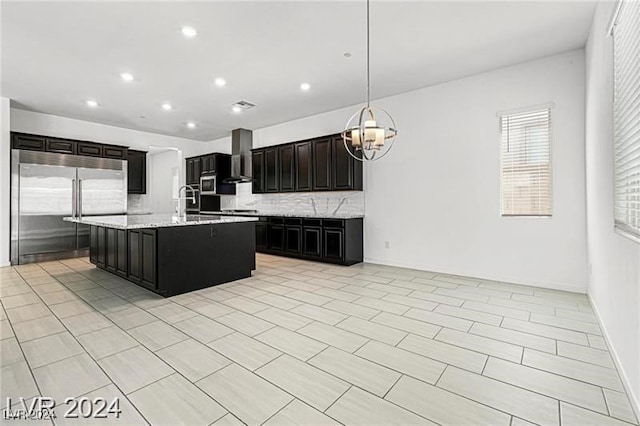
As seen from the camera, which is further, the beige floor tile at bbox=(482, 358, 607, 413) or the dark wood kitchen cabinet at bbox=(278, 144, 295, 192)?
the dark wood kitchen cabinet at bbox=(278, 144, 295, 192)

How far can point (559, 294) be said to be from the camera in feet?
12.0

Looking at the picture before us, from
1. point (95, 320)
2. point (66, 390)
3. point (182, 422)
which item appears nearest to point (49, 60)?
point (95, 320)

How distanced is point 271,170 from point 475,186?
4.18 metres

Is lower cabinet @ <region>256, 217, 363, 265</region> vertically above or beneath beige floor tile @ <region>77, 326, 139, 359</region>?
above

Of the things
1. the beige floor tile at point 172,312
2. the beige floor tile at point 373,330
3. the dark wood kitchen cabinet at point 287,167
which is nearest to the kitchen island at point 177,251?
the beige floor tile at point 172,312

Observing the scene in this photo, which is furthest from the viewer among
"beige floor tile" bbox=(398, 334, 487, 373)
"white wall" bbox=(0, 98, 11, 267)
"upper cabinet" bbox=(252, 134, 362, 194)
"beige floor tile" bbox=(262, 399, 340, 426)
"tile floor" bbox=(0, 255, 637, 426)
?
"upper cabinet" bbox=(252, 134, 362, 194)

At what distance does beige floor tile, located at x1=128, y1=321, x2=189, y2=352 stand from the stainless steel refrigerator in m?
4.61

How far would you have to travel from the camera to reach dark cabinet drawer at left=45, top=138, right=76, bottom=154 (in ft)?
19.4

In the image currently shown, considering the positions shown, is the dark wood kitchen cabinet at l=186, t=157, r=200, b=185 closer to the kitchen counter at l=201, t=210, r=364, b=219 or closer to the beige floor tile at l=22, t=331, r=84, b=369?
the kitchen counter at l=201, t=210, r=364, b=219

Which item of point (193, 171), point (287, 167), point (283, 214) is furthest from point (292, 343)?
point (193, 171)

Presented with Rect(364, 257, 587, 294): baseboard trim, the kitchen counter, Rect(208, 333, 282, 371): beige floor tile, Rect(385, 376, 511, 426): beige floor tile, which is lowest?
Rect(385, 376, 511, 426): beige floor tile

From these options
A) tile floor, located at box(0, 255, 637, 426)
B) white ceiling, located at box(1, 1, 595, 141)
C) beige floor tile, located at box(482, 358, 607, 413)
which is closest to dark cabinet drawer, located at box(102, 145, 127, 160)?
white ceiling, located at box(1, 1, 595, 141)

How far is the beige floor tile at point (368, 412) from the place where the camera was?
A: 1.55 metres

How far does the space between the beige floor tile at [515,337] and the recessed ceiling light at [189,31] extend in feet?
12.8
